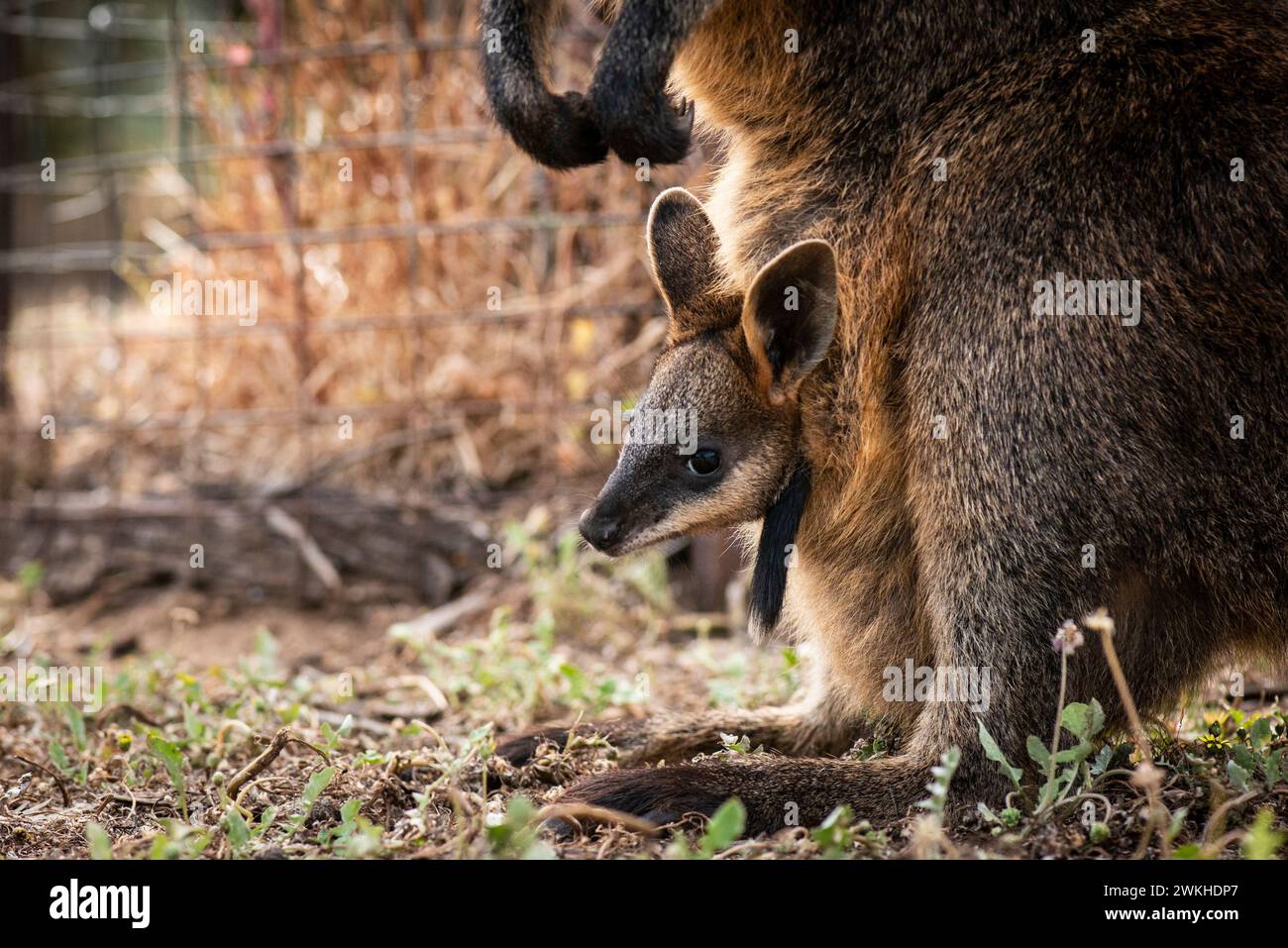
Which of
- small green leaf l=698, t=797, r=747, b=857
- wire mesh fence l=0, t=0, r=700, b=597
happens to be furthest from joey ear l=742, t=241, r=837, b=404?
wire mesh fence l=0, t=0, r=700, b=597

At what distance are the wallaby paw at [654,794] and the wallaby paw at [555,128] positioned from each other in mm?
1448

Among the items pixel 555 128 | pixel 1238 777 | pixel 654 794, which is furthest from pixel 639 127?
pixel 1238 777

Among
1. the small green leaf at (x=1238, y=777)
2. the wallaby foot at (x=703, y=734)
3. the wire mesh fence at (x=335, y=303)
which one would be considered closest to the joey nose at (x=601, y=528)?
the wallaby foot at (x=703, y=734)

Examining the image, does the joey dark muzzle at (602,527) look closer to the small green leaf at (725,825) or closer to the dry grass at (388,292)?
the small green leaf at (725,825)

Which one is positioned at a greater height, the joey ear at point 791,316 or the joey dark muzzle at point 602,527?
the joey ear at point 791,316

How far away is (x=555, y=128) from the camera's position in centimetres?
317

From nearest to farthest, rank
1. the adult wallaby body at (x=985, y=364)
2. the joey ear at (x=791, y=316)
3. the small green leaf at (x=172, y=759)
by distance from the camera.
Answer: the adult wallaby body at (x=985, y=364) → the joey ear at (x=791, y=316) → the small green leaf at (x=172, y=759)

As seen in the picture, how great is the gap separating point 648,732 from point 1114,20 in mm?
2005

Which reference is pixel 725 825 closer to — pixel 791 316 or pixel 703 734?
pixel 791 316

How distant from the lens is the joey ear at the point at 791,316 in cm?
282

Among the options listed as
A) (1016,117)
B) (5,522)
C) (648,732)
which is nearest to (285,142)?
(5,522)

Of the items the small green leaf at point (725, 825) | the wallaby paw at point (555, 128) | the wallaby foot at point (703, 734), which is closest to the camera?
the small green leaf at point (725, 825)

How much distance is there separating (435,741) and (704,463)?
1.30 metres

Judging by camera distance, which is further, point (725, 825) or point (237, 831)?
point (237, 831)
